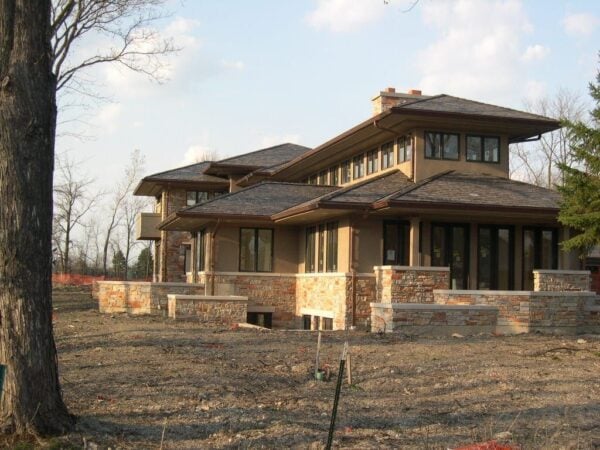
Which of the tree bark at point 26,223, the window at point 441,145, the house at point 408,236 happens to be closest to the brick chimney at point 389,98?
the house at point 408,236

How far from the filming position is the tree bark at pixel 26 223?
678 centimetres

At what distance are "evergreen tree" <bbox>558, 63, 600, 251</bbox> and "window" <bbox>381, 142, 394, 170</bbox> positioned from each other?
32.9 feet

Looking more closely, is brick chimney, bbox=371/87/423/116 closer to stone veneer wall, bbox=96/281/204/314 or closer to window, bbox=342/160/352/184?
window, bbox=342/160/352/184

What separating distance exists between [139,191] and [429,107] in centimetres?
2249

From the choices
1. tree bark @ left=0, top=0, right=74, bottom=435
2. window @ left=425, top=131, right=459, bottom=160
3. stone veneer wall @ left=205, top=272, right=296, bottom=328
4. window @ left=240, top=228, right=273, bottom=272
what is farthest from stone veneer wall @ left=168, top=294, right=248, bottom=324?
tree bark @ left=0, top=0, right=74, bottom=435

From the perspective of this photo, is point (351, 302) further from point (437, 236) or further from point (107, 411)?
point (107, 411)

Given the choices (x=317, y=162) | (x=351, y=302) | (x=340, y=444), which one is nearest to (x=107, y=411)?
(x=340, y=444)

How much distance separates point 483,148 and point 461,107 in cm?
146

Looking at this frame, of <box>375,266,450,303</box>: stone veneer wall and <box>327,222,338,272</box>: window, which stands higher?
<box>327,222,338,272</box>: window

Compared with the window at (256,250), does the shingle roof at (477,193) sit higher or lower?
higher

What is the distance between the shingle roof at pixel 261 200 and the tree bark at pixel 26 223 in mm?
15521

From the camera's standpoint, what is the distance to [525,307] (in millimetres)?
18141

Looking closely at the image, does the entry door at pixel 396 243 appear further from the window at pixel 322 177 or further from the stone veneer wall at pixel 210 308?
the window at pixel 322 177

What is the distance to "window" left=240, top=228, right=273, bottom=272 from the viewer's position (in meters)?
24.8
